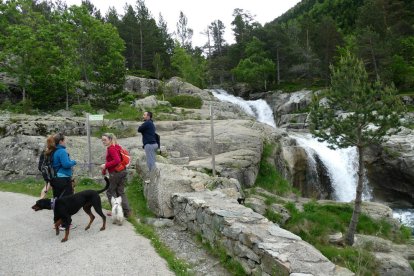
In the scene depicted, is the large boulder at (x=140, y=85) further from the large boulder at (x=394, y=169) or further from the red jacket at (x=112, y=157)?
the red jacket at (x=112, y=157)

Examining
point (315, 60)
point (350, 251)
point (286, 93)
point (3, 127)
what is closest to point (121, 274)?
point (350, 251)

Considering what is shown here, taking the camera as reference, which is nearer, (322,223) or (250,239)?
(250,239)

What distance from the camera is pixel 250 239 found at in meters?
6.36

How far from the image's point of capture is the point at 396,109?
1545 cm

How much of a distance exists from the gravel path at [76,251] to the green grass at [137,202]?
0.17 meters

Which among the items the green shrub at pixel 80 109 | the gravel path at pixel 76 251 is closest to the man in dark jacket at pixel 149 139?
the gravel path at pixel 76 251

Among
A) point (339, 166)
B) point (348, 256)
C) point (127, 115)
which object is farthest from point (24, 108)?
point (348, 256)

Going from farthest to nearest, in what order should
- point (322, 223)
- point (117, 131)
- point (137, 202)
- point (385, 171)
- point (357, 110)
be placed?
point (385, 171) < point (117, 131) < point (322, 223) < point (357, 110) < point (137, 202)

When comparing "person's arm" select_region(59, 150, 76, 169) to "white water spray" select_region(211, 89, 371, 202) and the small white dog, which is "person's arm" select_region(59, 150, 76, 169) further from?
"white water spray" select_region(211, 89, 371, 202)

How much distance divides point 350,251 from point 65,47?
29.9 meters

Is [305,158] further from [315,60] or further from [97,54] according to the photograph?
[315,60]

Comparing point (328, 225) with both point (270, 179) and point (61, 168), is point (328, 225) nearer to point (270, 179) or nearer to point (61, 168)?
point (270, 179)

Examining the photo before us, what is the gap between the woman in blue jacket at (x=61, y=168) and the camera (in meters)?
8.70

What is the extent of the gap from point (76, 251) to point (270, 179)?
1287 cm
